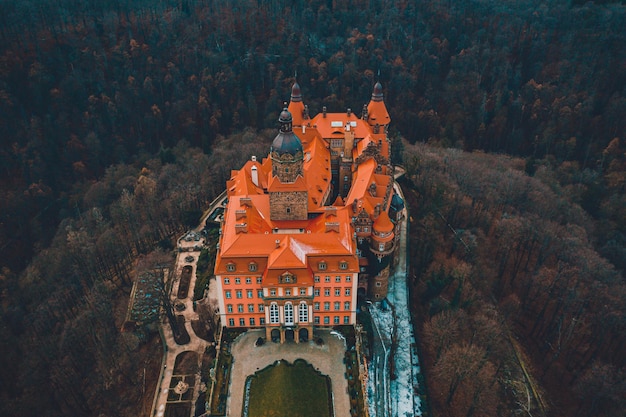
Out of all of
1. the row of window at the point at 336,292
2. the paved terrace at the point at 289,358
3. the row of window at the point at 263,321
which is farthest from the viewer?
the row of window at the point at 263,321

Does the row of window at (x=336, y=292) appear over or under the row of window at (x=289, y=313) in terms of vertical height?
over

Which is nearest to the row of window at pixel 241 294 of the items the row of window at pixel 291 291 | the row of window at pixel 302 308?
the row of window at pixel 302 308

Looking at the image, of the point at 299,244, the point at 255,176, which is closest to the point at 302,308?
the point at 299,244

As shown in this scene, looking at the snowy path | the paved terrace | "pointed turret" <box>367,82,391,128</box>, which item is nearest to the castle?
the paved terrace

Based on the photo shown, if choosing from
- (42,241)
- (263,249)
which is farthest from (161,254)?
(42,241)

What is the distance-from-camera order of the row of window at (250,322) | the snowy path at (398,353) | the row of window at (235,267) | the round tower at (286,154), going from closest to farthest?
the row of window at (235,267) → the snowy path at (398,353) → the row of window at (250,322) → the round tower at (286,154)

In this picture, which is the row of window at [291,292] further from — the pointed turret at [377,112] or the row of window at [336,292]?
the pointed turret at [377,112]

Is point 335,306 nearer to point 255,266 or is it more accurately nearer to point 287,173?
point 255,266
